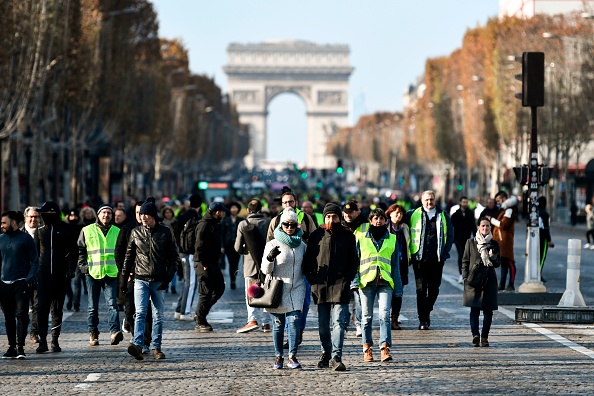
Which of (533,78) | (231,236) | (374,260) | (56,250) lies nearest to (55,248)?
(56,250)

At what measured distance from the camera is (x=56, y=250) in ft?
53.9

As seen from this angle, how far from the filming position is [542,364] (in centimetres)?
1472

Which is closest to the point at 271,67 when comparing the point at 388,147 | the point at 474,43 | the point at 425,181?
the point at 388,147

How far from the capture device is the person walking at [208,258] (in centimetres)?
1873

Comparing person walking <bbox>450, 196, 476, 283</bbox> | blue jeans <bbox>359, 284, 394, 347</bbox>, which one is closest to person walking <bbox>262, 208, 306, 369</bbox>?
blue jeans <bbox>359, 284, 394, 347</bbox>

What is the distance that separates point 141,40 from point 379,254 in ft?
227

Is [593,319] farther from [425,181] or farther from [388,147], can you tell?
[388,147]

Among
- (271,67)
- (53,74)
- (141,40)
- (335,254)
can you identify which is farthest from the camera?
(271,67)

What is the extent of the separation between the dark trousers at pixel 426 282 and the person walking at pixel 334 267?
169 inches

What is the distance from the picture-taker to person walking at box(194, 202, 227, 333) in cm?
1873

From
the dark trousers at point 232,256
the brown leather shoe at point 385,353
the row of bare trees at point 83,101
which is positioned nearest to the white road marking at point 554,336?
the brown leather shoe at point 385,353

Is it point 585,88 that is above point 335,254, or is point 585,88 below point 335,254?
above

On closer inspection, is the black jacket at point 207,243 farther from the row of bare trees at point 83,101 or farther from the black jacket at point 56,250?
the row of bare trees at point 83,101

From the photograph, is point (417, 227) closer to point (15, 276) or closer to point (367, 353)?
point (367, 353)
